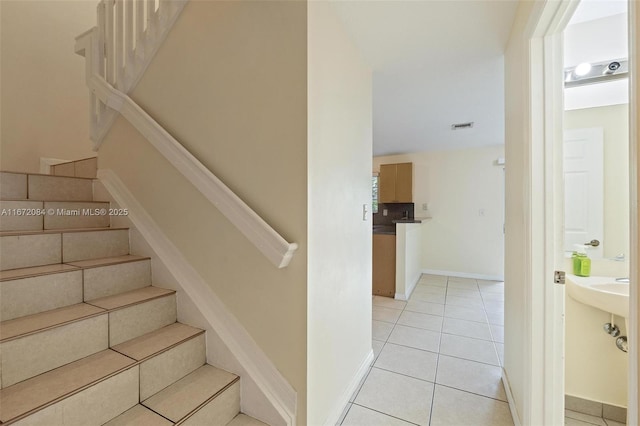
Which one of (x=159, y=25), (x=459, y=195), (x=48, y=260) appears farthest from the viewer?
(x=459, y=195)

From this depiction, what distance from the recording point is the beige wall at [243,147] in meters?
1.20

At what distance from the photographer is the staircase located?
971 mm

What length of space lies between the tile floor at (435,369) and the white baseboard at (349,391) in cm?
3

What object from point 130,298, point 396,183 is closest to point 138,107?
point 130,298

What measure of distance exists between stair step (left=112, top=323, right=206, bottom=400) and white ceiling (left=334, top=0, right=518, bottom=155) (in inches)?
77.4

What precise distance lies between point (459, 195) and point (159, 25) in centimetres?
483

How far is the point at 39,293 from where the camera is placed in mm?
1215

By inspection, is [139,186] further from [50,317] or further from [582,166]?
[582,166]

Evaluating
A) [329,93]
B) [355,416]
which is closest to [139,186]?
[329,93]

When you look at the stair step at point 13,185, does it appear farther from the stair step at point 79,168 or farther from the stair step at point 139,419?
the stair step at point 139,419

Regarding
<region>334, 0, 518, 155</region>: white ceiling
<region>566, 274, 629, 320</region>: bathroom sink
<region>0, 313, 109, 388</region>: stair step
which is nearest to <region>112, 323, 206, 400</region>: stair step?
<region>0, 313, 109, 388</region>: stair step

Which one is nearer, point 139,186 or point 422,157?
point 139,186

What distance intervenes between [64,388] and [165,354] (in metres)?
0.35

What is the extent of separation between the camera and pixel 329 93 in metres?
1.38
